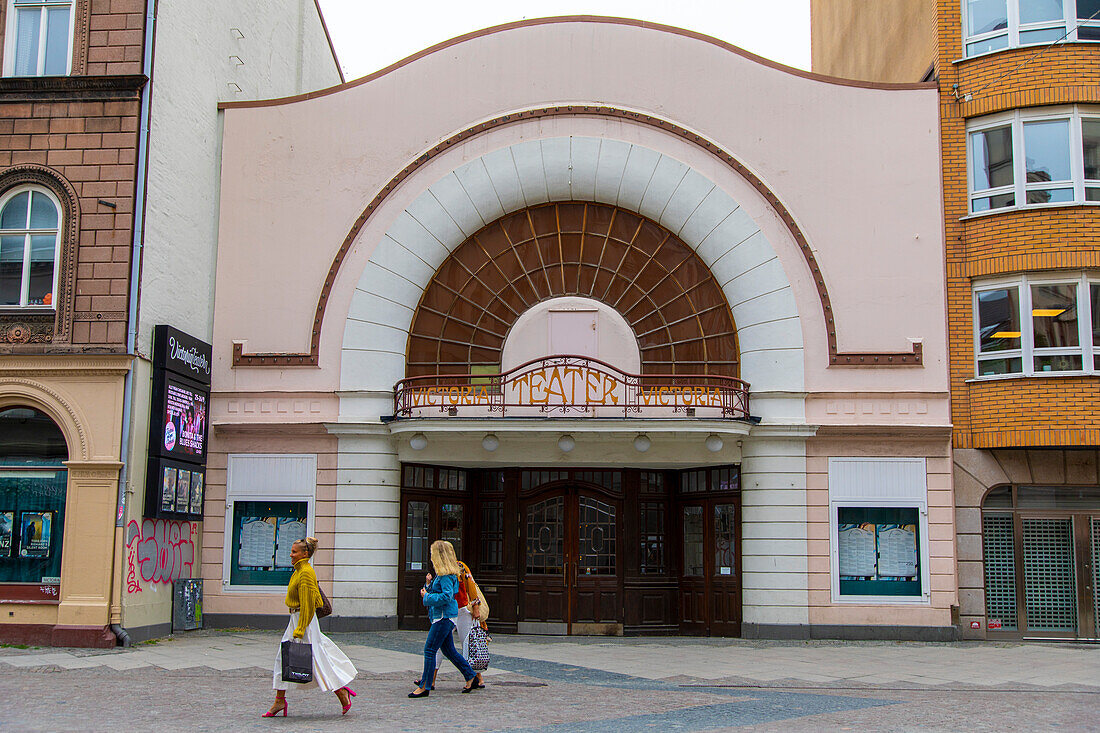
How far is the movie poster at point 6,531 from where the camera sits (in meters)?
17.0

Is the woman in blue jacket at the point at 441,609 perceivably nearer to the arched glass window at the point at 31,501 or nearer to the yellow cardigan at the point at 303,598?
the yellow cardigan at the point at 303,598

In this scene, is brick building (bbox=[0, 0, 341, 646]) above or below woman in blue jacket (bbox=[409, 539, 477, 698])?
above

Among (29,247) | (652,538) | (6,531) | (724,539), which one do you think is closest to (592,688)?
(724,539)

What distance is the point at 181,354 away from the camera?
721 inches

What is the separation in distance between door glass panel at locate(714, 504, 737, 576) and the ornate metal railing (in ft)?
6.52

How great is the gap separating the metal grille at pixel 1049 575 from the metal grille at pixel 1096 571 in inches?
12.6

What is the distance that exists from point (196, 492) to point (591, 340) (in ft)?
25.8

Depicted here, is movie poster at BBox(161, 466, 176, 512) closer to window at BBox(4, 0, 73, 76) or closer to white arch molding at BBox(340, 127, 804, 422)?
white arch molding at BBox(340, 127, 804, 422)

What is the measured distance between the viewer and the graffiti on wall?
1708 cm

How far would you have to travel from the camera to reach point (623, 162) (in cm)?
2016

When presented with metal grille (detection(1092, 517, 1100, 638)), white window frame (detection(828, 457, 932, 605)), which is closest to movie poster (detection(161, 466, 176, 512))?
white window frame (detection(828, 457, 932, 605))

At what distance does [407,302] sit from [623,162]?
4.98 metres

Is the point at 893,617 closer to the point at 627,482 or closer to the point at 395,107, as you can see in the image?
the point at 627,482

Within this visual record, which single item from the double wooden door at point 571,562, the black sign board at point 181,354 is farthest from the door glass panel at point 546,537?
the black sign board at point 181,354
